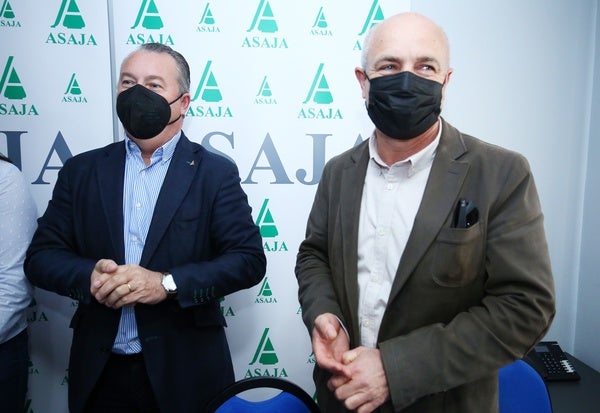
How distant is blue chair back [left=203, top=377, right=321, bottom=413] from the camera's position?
4.33ft

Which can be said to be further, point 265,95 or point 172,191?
point 265,95

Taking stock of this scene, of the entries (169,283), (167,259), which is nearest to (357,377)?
(169,283)

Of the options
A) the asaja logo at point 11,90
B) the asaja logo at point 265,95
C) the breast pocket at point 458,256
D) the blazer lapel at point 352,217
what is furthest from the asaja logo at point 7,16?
the breast pocket at point 458,256

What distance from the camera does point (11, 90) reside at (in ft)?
6.36

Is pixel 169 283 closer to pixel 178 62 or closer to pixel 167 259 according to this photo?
pixel 167 259

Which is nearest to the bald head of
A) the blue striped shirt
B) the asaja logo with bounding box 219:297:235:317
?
the blue striped shirt

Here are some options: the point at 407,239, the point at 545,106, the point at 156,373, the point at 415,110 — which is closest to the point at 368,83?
the point at 415,110

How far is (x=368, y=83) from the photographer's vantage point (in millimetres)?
1189

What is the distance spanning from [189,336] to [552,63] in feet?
7.38

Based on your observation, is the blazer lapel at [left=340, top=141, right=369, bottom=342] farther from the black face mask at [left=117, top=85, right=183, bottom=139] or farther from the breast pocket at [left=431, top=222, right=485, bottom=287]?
the black face mask at [left=117, top=85, right=183, bottom=139]

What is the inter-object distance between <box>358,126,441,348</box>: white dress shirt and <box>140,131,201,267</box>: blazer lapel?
0.67m

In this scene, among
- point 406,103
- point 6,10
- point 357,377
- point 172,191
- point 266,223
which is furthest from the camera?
point 266,223

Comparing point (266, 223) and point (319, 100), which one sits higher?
point (319, 100)

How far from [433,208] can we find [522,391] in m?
0.86
